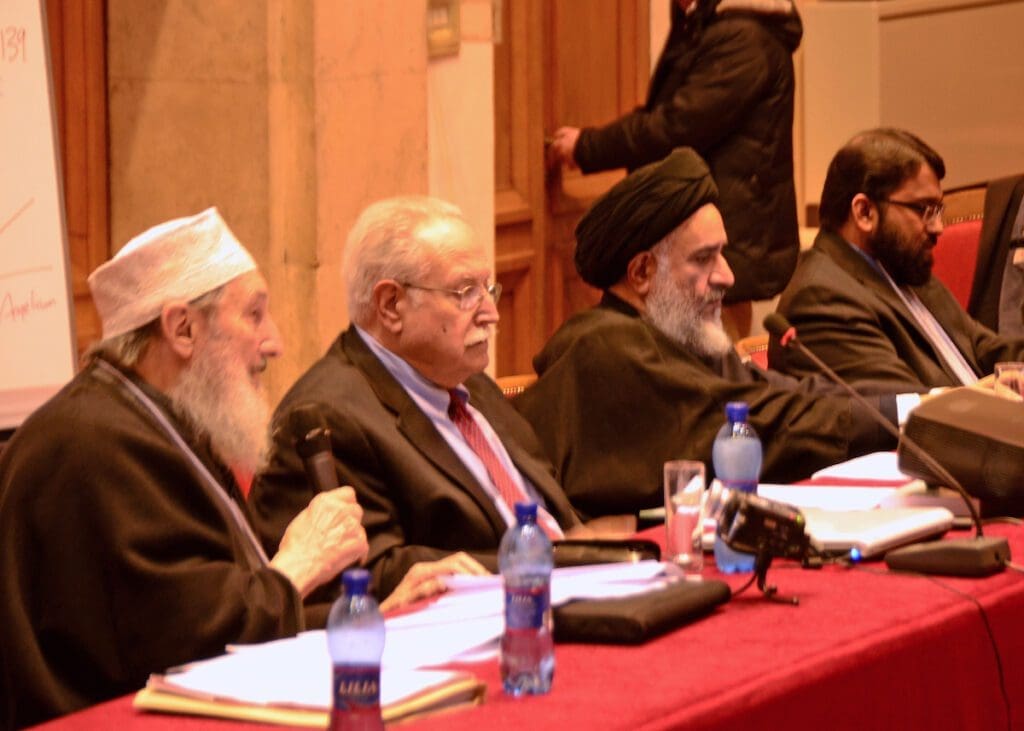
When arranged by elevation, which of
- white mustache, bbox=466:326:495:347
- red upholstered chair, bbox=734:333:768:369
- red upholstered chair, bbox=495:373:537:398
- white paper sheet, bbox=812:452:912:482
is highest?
white mustache, bbox=466:326:495:347

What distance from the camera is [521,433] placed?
3.98 meters

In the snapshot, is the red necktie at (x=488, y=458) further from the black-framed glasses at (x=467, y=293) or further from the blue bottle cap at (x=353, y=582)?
the blue bottle cap at (x=353, y=582)

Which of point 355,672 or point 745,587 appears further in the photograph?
point 745,587

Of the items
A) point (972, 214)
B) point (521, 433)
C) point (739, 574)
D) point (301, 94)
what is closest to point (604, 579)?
point (739, 574)

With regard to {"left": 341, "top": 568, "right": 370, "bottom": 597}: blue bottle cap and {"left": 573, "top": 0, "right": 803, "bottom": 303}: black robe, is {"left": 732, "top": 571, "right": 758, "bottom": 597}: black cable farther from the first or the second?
{"left": 573, "top": 0, "right": 803, "bottom": 303}: black robe

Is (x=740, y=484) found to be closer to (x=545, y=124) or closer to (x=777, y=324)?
(x=777, y=324)

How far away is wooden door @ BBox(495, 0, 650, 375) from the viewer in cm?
691

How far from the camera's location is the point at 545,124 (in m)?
7.10

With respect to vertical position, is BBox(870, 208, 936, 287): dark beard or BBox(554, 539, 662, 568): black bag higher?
BBox(870, 208, 936, 287): dark beard

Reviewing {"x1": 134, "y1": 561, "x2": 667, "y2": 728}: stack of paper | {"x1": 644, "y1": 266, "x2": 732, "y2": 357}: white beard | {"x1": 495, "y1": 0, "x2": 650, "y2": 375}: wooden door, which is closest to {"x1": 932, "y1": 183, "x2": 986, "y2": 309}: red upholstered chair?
{"x1": 495, "y1": 0, "x2": 650, "y2": 375}: wooden door

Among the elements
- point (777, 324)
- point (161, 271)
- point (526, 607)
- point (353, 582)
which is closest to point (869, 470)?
point (777, 324)

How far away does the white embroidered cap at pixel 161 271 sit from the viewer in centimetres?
300

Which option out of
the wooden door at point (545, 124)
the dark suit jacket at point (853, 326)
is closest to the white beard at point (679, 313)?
the dark suit jacket at point (853, 326)

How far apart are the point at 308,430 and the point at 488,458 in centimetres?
63
